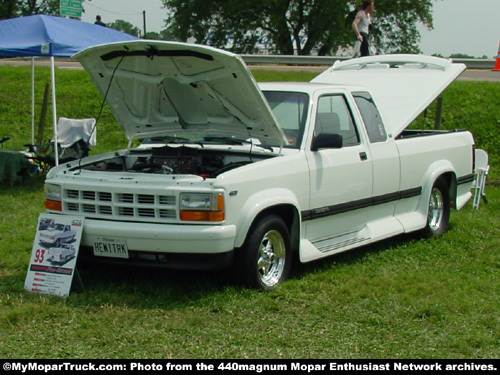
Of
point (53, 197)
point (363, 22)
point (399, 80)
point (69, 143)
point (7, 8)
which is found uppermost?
point (7, 8)

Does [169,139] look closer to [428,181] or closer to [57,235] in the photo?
[57,235]

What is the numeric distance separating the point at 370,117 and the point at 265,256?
2.21 metres

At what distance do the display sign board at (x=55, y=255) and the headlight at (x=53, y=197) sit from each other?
12cm

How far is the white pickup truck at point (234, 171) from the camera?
17.3ft

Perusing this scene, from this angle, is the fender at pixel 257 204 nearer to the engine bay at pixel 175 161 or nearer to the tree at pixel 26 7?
the engine bay at pixel 175 161

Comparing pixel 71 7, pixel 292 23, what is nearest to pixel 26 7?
pixel 292 23

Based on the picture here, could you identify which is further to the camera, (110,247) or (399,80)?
(399,80)

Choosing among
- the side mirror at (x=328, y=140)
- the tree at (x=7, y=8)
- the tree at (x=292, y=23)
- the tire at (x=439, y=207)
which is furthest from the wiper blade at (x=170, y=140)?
the tree at (x=7, y=8)

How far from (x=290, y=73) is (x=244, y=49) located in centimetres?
1617

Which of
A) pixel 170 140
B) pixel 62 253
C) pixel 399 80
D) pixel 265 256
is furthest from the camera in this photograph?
pixel 399 80

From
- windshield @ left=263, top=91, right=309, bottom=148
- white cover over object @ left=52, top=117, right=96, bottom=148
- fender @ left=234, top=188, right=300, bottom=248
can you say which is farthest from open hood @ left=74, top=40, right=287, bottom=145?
white cover over object @ left=52, top=117, right=96, bottom=148

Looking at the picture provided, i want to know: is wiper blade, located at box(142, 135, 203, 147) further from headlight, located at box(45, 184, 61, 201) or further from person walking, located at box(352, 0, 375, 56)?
person walking, located at box(352, 0, 375, 56)

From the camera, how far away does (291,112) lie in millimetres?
6426

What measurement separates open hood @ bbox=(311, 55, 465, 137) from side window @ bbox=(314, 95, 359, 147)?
25.9 inches
